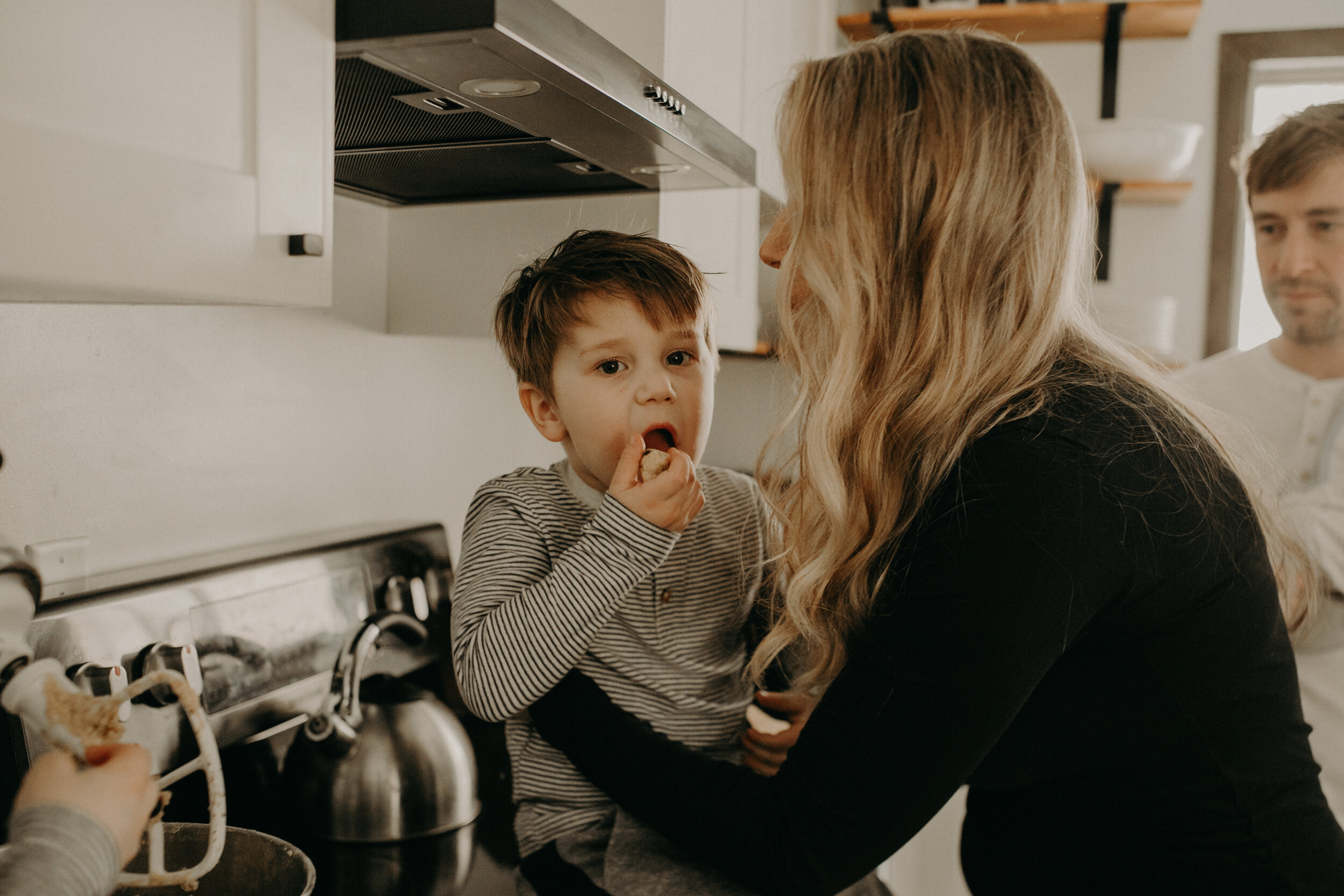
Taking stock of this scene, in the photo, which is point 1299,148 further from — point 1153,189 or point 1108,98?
point 1108,98

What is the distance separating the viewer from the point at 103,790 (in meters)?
0.47

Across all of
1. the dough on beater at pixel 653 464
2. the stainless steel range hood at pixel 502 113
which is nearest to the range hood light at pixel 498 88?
the stainless steel range hood at pixel 502 113

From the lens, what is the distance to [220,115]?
709mm


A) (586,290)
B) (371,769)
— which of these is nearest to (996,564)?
(586,290)

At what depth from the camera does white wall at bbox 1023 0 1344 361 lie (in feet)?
8.63

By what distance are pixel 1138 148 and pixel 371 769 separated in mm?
2255

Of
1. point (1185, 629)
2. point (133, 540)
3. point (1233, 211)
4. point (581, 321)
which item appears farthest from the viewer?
point (1233, 211)

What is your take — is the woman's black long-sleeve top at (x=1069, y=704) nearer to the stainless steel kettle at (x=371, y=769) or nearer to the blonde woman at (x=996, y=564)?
the blonde woman at (x=996, y=564)

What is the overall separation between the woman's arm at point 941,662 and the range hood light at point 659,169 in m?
0.67

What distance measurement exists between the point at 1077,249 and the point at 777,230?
0.25 meters

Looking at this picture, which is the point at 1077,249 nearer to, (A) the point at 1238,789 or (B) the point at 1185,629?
(B) the point at 1185,629

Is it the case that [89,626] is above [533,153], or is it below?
below

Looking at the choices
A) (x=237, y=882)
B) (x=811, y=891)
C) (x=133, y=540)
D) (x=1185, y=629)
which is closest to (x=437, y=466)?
(x=133, y=540)

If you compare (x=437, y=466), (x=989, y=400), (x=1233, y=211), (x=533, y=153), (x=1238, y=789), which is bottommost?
(x=1238, y=789)
